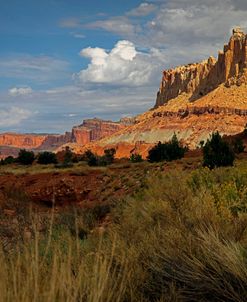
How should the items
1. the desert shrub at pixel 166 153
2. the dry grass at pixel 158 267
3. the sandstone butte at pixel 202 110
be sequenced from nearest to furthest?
1. the dry grass at pixel 158 267
2. the desert shrub at pixel 166 153
3. the sandstone butte at pixel 202 110

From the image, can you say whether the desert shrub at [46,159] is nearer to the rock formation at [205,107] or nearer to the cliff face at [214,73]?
the rock formation at [205,107]

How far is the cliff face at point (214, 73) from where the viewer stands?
120m

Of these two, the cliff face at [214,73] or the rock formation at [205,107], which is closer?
the rock formation at [205,107]

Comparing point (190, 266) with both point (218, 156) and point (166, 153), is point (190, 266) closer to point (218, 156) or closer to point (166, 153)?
point (218, 156)

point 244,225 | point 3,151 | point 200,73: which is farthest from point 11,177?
point 3,151

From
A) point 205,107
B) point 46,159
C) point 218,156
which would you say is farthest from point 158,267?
point 205,107

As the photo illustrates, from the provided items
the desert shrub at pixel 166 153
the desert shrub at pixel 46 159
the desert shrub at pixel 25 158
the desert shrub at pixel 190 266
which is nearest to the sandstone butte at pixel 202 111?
the desert shrub at pixel 46 159

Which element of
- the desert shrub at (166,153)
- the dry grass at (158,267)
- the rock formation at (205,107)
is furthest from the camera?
the rock formation at (205,107)

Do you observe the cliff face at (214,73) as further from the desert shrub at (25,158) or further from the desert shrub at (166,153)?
the desert shrub at (166,153)

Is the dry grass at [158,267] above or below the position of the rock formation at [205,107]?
below

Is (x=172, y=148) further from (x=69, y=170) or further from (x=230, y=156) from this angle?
(x=230, y=156)

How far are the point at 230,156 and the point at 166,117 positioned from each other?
93615mm

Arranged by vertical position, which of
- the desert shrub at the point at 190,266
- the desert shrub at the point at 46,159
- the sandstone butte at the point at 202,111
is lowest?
the desert shrub at the point at 190,266

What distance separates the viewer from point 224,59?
12625cm
